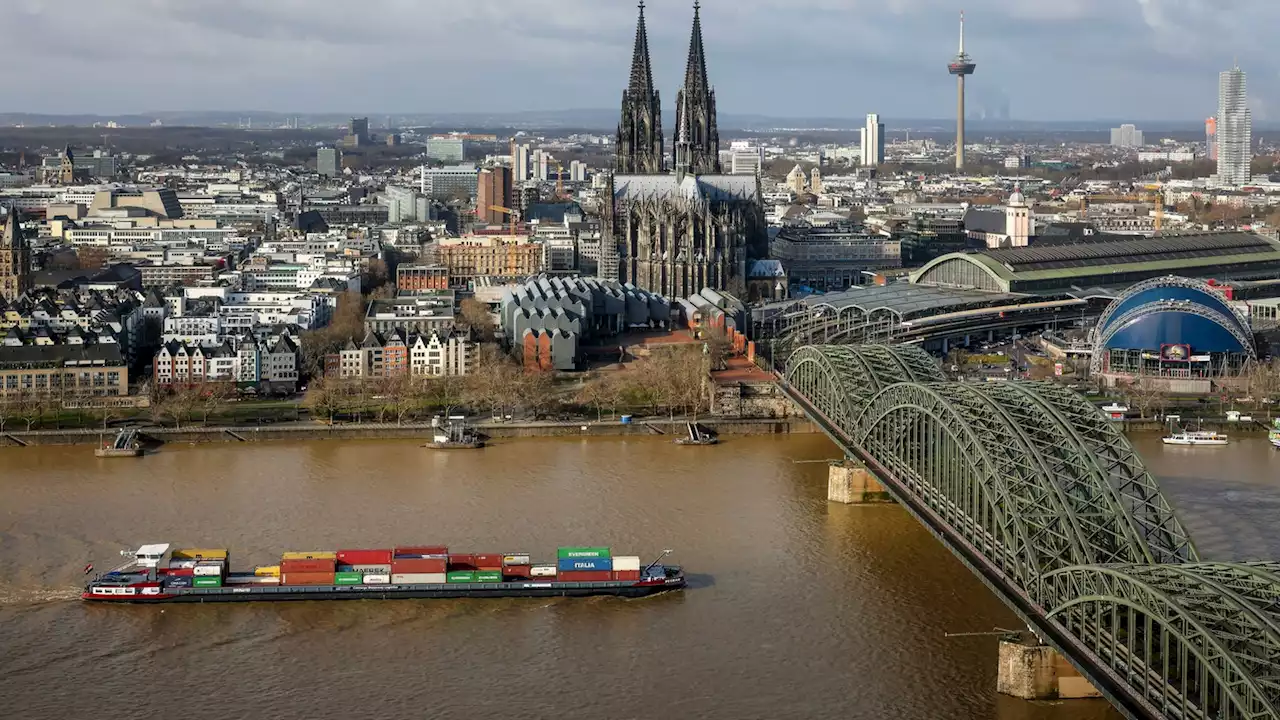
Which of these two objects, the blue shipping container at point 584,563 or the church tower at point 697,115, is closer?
the blue shipping container at point 584,563

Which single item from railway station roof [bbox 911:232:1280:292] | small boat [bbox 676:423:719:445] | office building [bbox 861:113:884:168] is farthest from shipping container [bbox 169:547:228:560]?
office building [bbox 861:113:884:168]

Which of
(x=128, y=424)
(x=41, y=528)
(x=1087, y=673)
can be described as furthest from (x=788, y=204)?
(x=1087, y=673)

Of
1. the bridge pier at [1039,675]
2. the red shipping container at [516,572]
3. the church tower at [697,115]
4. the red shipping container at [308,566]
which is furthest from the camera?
the church tower at [697,115]

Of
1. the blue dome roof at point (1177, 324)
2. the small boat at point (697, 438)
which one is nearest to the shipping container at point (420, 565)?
the small boat at point (697, 438)

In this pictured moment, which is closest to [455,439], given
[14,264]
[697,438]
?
[697,438]

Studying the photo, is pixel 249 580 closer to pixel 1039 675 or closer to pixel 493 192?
pixel 1039 675

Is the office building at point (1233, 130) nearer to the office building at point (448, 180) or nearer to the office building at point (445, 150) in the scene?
the office building at point (448, 180)
